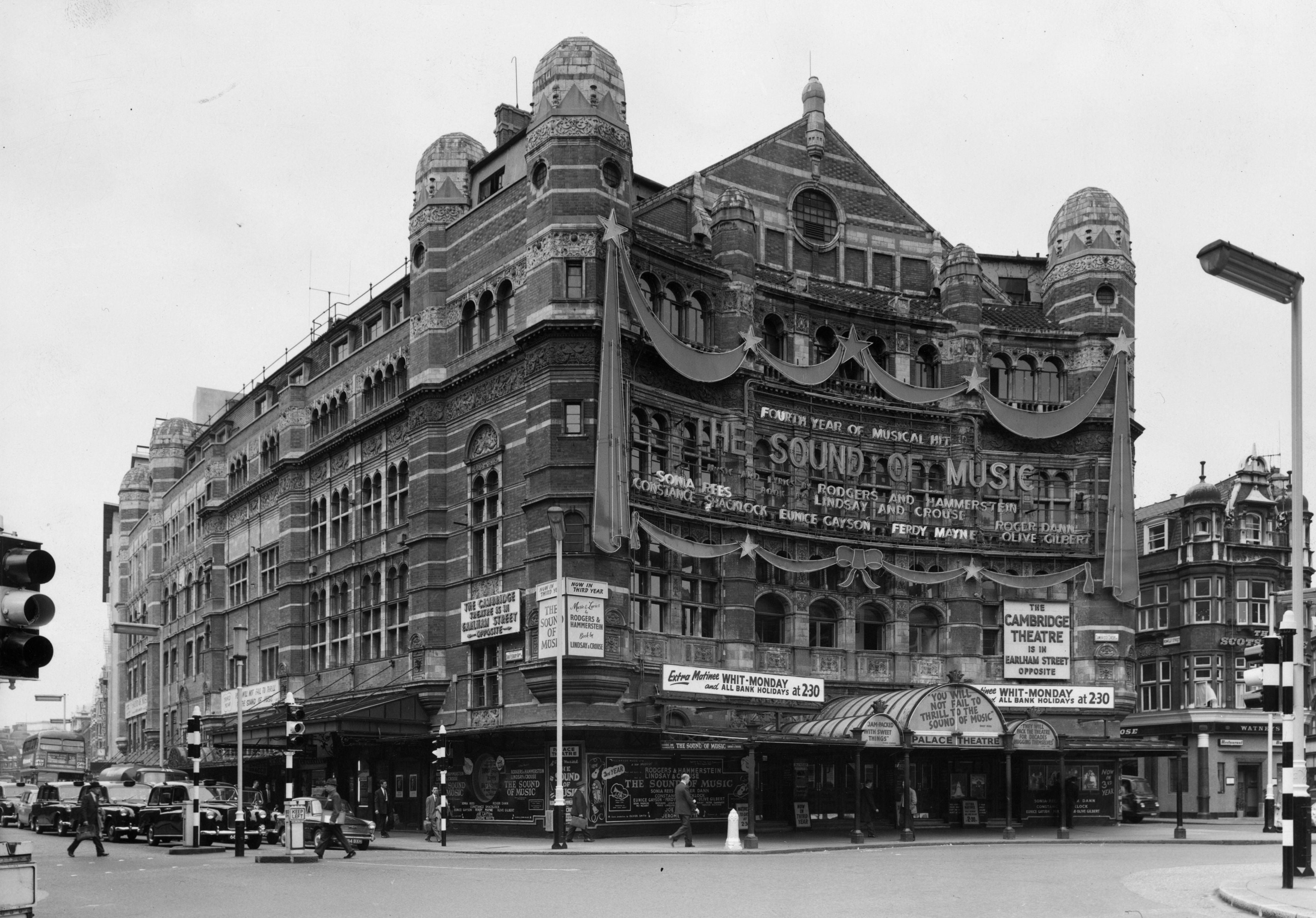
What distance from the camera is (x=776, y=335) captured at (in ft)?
174

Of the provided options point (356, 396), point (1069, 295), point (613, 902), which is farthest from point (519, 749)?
point (1069, 295)

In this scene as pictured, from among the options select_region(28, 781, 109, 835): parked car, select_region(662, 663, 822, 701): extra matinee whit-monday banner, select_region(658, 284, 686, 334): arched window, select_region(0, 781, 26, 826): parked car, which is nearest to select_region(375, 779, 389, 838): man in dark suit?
select_region(28, 781, 109, 835): parked car

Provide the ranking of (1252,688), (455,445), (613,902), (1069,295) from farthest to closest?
1. (1069,295)
2. (455,445)
3. (1252,688)
4. (613,902)

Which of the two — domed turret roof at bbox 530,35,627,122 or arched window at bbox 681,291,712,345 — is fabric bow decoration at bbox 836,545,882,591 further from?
domed turret roof at bbox 530,35,627,122

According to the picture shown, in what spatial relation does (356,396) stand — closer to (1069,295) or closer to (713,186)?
(713,186)

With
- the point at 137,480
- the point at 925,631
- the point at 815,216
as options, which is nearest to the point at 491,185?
the point at 815,216

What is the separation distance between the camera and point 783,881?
2628 cm

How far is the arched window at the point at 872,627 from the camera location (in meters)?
53.2

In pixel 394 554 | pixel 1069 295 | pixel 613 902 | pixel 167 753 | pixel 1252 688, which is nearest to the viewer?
pixel 613 902

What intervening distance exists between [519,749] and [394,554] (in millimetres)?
11466

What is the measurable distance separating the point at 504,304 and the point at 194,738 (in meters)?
18.3

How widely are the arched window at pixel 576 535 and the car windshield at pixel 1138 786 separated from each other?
1206 inches

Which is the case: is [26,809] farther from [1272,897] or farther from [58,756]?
[1272,897]

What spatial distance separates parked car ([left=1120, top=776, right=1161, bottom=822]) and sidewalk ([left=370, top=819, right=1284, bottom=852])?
797cm
